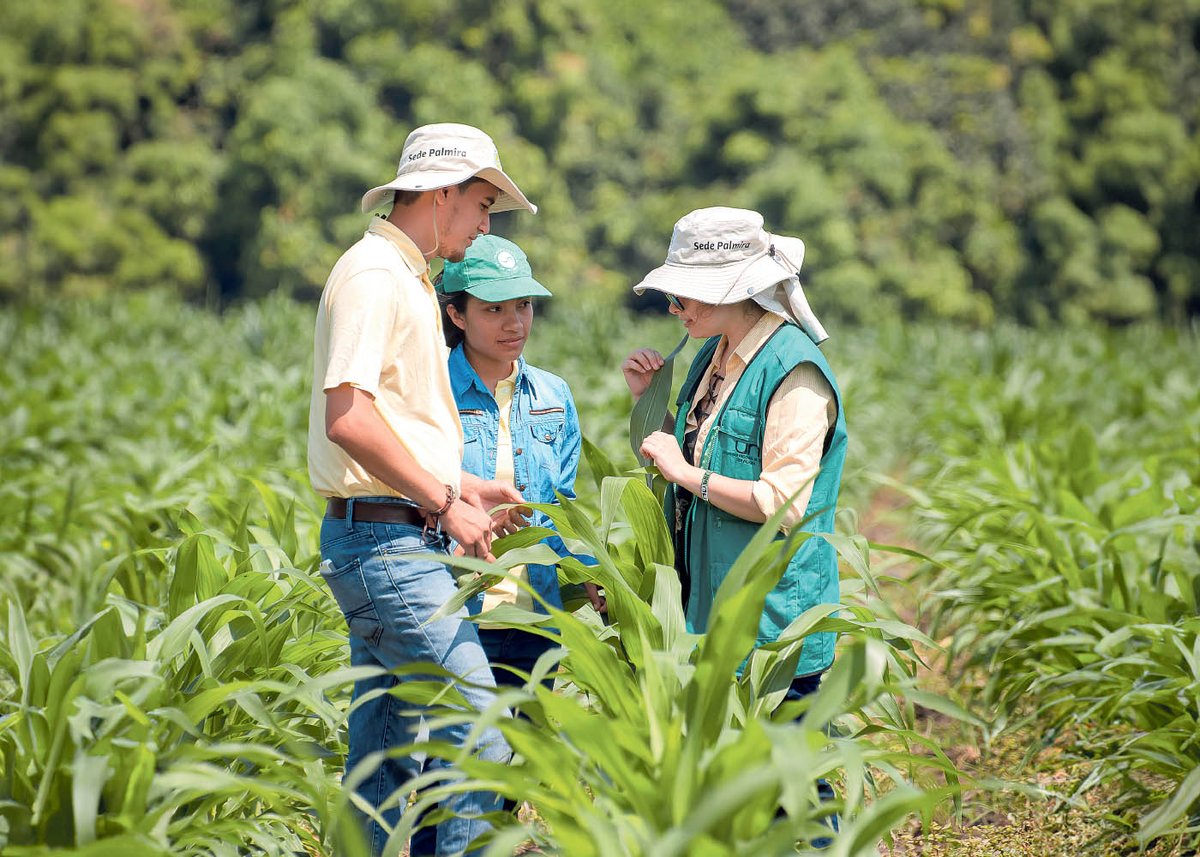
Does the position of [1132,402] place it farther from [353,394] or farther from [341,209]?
[341,209]

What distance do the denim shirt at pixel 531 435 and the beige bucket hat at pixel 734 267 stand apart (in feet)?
1.63

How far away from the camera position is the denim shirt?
3.01 m

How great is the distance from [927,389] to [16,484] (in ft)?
28.3

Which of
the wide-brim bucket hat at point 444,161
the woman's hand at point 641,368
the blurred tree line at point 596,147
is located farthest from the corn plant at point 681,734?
the blurred tree line at point 596,147

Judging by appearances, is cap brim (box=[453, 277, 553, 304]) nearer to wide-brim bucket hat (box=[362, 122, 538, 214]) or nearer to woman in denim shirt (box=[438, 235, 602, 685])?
woman in denim shirt (box=[438, 235, 602, 685])

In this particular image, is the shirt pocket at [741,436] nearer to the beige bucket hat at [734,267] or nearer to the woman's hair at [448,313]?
the beige bucket hat at [734,267]

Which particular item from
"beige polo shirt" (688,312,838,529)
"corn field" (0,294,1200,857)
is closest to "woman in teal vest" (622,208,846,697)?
"beige polo shirt" (688,312,838,529)

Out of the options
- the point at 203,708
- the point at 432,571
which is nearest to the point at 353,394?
the point at 432,571

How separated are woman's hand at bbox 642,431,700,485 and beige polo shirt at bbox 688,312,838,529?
0.54 feet

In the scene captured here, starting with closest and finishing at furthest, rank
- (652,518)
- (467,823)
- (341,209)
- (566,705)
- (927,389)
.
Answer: (566,705), (467,823), (652,518), (927,389), (341,209)

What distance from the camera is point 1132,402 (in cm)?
981

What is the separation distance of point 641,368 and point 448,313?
0.50m

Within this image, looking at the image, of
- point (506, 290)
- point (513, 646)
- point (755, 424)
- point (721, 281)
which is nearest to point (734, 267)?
point (721, 281)

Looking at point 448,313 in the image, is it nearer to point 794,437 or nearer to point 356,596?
point 356,596
